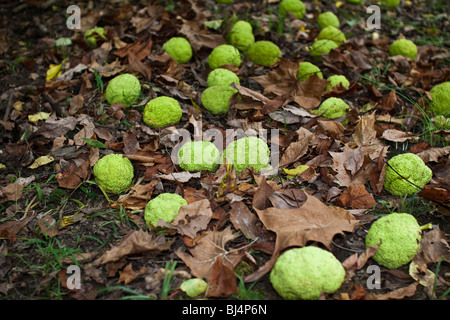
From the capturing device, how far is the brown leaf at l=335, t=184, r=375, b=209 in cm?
262

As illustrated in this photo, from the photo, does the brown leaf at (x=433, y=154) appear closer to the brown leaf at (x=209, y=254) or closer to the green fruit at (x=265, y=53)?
the brown leaf at (x=209, y=254)

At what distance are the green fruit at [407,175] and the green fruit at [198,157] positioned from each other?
4.06 ft

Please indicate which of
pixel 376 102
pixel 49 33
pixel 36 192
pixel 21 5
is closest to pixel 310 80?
pixel 376 102

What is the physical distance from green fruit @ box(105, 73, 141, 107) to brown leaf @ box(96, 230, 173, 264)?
1.51m

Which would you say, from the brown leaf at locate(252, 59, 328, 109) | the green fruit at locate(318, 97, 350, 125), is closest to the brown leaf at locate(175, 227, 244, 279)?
the green fruit at locate(318, 97, 350, 125)

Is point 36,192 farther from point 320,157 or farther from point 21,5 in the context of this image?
point 21,5

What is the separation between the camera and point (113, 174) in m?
2.77

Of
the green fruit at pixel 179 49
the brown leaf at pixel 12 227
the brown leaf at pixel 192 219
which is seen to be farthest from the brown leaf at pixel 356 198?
the green fruit at pixel 179 49

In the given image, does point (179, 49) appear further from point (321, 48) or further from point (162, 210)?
point (162, 210)

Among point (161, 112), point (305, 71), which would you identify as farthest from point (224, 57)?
point (161, 112)

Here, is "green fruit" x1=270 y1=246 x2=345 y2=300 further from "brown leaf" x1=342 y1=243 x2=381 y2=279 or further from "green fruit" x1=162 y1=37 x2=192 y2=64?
Result: "green fruit" x1=162 y1=37 x2=192 y2=64

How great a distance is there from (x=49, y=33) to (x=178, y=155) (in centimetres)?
304

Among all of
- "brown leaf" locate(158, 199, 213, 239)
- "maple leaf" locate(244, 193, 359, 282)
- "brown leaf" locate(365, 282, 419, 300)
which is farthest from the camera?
"brown leaf" locate(158, 199, 213, 239)
